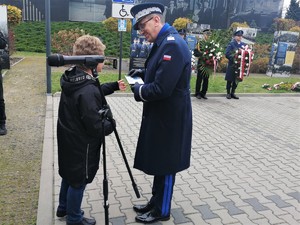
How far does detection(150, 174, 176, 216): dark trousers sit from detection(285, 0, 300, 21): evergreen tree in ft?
109

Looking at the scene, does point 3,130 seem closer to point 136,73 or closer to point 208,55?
point 136,73

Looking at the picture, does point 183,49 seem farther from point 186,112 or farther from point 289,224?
point 289,224

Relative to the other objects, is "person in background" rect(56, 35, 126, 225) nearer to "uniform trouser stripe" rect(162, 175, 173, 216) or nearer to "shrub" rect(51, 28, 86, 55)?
"uniform trouser stripe" rect(162, 175, 173, 216)

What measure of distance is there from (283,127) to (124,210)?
191 inches

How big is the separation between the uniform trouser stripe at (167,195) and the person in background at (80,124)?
0.72m

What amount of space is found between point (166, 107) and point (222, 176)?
1.95 meters

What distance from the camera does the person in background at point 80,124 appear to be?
267cm

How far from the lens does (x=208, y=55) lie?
922 cm

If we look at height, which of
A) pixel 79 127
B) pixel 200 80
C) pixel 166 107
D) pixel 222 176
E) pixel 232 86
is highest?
pixel 166 107

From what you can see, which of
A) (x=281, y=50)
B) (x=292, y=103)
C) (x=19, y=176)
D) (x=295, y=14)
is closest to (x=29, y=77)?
(x=19, y=176)

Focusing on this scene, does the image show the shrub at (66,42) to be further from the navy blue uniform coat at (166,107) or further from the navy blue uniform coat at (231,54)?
the navy blue uniform coat at (166,107)

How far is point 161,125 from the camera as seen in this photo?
302 cm

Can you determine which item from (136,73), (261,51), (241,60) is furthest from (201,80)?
(261,51)

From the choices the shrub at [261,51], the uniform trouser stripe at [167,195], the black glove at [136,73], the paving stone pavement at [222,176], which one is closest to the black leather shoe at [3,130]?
the paving stone pavement at [222,176]
